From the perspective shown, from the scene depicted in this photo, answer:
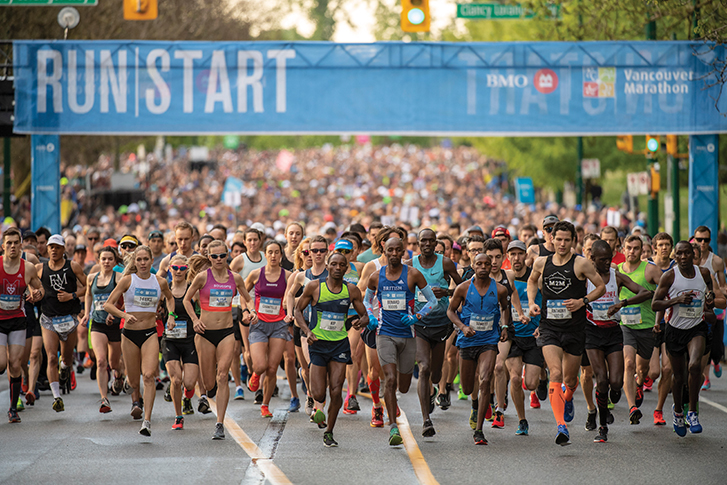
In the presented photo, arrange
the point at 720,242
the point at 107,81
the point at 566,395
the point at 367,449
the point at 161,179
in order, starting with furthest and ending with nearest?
the point at 161,179
the point at 720,242
the point at 107,81
the point at 566,395
the point at 367,449

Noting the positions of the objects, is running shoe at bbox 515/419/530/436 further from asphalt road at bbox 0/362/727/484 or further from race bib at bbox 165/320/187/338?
race bib at bbox 165/320/187/338

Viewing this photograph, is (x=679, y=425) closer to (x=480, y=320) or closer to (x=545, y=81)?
(x=480, y=320)

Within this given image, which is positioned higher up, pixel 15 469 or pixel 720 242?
pixel 720 242

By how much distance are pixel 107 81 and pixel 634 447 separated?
41.9ft

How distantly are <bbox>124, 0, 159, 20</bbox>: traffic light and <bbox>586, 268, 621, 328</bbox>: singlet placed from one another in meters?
9.21

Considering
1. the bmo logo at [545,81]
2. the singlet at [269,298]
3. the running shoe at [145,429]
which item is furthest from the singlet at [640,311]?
the bmo logo at [545,81]

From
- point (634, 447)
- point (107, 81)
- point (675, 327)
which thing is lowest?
point (634, 447)

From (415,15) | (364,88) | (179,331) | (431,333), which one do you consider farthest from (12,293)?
(364,88)

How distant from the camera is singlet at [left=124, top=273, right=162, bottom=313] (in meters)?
10.6

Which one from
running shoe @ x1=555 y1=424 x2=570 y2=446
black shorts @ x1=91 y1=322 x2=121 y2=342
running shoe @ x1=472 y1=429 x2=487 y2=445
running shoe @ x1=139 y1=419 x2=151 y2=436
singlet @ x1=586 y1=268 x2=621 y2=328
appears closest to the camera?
running shoe @ x1=555 y1=424 x2=570 y2=446

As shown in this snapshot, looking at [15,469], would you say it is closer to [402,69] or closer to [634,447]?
[634,447]

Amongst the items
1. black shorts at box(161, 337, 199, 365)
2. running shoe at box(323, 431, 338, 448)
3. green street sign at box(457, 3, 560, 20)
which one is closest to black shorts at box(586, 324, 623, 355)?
running shoe at box(323, 431, 338, 448)

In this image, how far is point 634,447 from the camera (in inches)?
373

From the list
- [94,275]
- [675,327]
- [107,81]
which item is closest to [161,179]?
[107,81]
